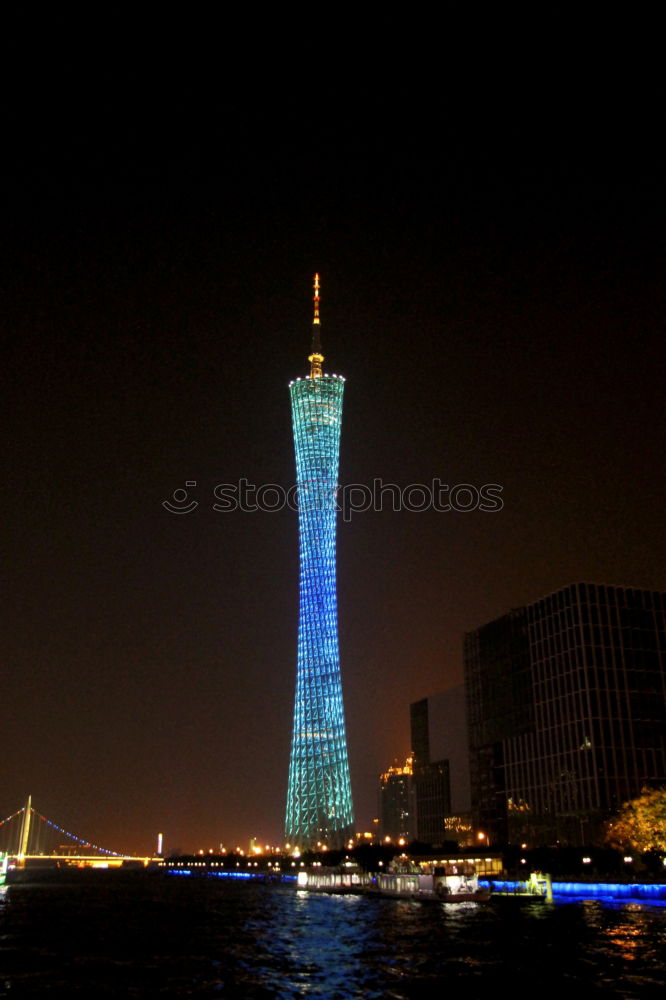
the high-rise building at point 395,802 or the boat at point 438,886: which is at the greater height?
the high-rise building at point 395,802

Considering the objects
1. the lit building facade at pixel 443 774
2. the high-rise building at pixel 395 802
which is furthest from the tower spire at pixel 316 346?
the high-rise building at pixel 395 802

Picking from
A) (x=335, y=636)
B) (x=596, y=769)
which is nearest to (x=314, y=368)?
(x=335, y=636)

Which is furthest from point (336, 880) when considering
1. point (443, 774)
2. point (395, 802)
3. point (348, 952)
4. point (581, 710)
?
point (395, 802)

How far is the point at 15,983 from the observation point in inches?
1182

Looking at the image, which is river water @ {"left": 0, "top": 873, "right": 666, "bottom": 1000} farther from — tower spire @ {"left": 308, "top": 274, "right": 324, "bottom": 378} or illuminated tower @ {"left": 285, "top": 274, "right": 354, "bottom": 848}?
tower spire @ {"left": 308, "top": 274, "right": 324, "bottom": 378}

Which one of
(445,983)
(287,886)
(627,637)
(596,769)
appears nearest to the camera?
(445,983)

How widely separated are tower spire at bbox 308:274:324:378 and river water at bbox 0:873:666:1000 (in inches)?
2065

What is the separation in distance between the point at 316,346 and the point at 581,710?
136ft

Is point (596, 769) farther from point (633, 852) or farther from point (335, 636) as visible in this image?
point (335, 636)

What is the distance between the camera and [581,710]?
77.8 m

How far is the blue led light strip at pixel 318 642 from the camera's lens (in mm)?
80812

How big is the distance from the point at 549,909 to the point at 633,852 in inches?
763

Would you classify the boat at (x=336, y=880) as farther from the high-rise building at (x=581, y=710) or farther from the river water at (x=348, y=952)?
the river water at (x=348, y=952)

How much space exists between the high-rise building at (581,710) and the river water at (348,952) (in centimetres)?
2029
